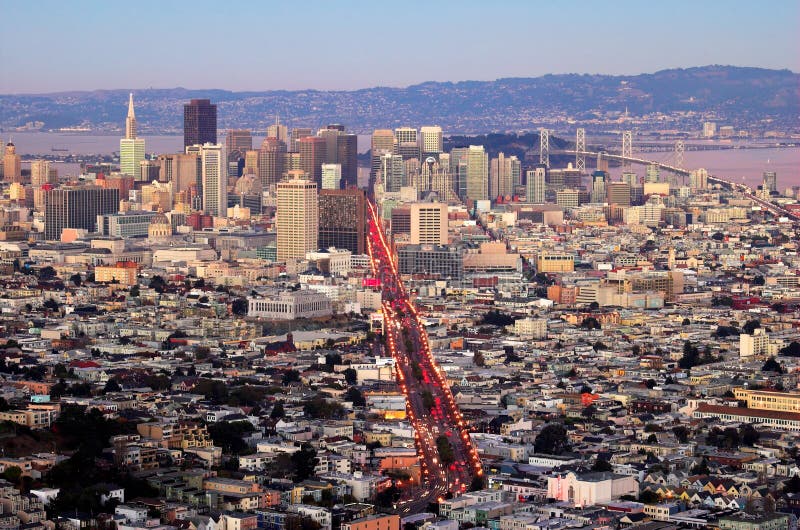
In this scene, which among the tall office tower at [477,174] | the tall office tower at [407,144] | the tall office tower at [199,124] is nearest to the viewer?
the tall office tower at [477,174]

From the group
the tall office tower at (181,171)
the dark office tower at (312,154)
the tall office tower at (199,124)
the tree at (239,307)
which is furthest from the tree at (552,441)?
the tall office tower at (199,124)

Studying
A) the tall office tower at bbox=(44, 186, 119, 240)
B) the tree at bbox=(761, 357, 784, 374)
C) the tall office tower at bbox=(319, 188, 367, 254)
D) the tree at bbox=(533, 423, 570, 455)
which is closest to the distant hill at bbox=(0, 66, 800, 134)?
the tall office tower at bbox=(44, 186, 119, 240)

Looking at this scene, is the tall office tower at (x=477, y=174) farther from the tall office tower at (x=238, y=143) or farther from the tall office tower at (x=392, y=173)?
the tall office tower at (x=238, y=143)

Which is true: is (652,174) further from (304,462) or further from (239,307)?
(304,462)

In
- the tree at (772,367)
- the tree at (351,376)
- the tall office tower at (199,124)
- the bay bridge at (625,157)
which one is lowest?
the bay bridge at (625,157)

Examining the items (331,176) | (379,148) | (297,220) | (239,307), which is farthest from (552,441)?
(379,148)

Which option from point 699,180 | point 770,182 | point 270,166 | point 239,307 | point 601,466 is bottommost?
point 699,180
